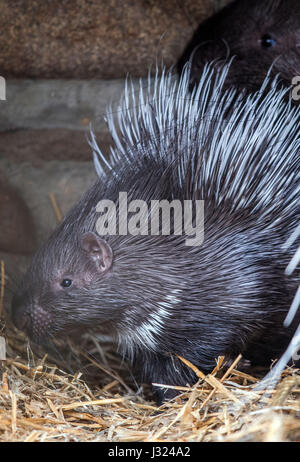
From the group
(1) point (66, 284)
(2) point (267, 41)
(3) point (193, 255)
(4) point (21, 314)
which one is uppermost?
(2) point (267, 41)

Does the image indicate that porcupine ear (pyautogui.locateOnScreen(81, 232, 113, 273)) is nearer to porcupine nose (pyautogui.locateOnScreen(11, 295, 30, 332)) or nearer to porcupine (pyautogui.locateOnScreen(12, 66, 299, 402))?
porcupine (pyautogui.locateOnScreen(12, 66, 299, 402))

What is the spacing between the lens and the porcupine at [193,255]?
2.27m

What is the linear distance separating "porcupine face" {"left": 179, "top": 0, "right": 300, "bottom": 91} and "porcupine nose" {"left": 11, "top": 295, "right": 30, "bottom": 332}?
4.38ft

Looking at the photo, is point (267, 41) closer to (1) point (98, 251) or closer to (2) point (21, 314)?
(1) point (98, 251)

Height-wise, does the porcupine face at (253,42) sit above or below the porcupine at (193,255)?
above

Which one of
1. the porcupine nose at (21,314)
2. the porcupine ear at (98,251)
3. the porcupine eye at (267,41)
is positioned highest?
the porcupine eye at (267,41)

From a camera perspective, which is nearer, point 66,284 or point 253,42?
point 66,284

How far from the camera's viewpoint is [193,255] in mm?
2287

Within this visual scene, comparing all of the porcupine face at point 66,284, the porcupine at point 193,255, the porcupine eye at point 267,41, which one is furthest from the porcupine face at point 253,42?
the porcupine face at point 66,284

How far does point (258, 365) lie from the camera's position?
2.65 meters

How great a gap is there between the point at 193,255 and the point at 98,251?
1.26ft

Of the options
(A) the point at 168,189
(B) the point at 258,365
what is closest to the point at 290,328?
(B) the point at 258,365

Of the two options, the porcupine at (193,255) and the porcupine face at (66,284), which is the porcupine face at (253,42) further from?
the porcupine face at (66,284)

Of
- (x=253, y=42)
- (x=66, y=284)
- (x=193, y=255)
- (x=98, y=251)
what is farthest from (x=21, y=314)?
(x=253, y=42)
